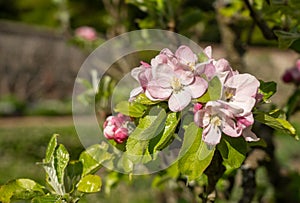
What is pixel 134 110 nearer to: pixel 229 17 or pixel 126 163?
pixel 126 163

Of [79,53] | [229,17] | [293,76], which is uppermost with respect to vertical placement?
[229,17]

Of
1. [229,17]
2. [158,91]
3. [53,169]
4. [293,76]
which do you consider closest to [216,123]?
[158,91]

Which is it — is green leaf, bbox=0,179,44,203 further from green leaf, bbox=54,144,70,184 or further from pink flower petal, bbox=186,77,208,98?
pink flower petal, bbox=186,77,208,98

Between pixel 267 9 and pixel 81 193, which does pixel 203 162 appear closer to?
pixel 81 193

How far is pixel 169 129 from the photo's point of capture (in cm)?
87

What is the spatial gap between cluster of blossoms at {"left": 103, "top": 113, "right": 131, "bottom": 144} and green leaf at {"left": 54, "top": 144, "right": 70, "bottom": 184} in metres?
0.08

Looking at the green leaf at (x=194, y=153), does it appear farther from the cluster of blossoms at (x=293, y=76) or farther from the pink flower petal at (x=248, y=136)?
the cluster of blossoms at (x=293, y=76)

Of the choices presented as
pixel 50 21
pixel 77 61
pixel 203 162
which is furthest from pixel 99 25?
pixel 203 162

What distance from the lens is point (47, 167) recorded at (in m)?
1.00

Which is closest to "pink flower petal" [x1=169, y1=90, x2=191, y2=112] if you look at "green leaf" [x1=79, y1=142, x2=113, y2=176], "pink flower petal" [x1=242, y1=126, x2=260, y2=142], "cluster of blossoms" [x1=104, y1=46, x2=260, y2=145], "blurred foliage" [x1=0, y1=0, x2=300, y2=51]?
"cluster of blossoms" [x1=104, y1=46, x2=260, y2=145]

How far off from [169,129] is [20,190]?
297mm

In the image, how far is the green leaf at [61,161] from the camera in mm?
993

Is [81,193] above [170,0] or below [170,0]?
below

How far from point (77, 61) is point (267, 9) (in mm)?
9536
